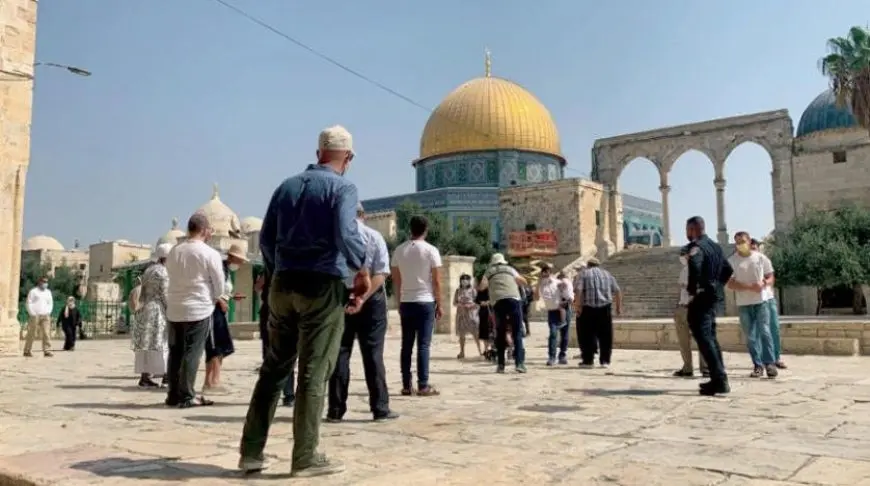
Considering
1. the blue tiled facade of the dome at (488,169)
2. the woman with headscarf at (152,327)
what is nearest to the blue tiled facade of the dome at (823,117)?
the blue tiled facade of the dome at (488,169)

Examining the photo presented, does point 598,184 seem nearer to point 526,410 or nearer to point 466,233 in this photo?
point 466,233

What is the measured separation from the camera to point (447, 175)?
140ft

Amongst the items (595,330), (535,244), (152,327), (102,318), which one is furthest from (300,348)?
(535,244)

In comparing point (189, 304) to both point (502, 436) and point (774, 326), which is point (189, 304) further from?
point (774, 326)

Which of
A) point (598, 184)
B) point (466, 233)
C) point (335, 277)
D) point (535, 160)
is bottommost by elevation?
point (335, 277)

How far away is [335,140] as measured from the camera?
3.34 m

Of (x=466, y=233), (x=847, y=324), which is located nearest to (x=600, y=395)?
(x=847, y=324)

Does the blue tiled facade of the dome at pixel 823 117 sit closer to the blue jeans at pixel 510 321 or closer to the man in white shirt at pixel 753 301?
the man in white shirt at pixel 753 301

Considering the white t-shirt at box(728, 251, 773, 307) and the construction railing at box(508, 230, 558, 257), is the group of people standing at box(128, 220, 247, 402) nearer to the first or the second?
the white t-shirt at box(728, 251, 773, 307)

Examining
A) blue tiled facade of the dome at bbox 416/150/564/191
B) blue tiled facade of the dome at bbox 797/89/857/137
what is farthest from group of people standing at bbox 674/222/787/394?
blue tiled facade of the dome at bbox 416/150/564/191

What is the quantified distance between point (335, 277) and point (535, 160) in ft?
135

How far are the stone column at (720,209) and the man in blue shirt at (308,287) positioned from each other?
31.1m

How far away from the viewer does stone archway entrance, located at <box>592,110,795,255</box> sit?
1144 inches

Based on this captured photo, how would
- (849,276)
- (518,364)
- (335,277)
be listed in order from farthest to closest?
(849,276) → (518,364) → (335,277)
